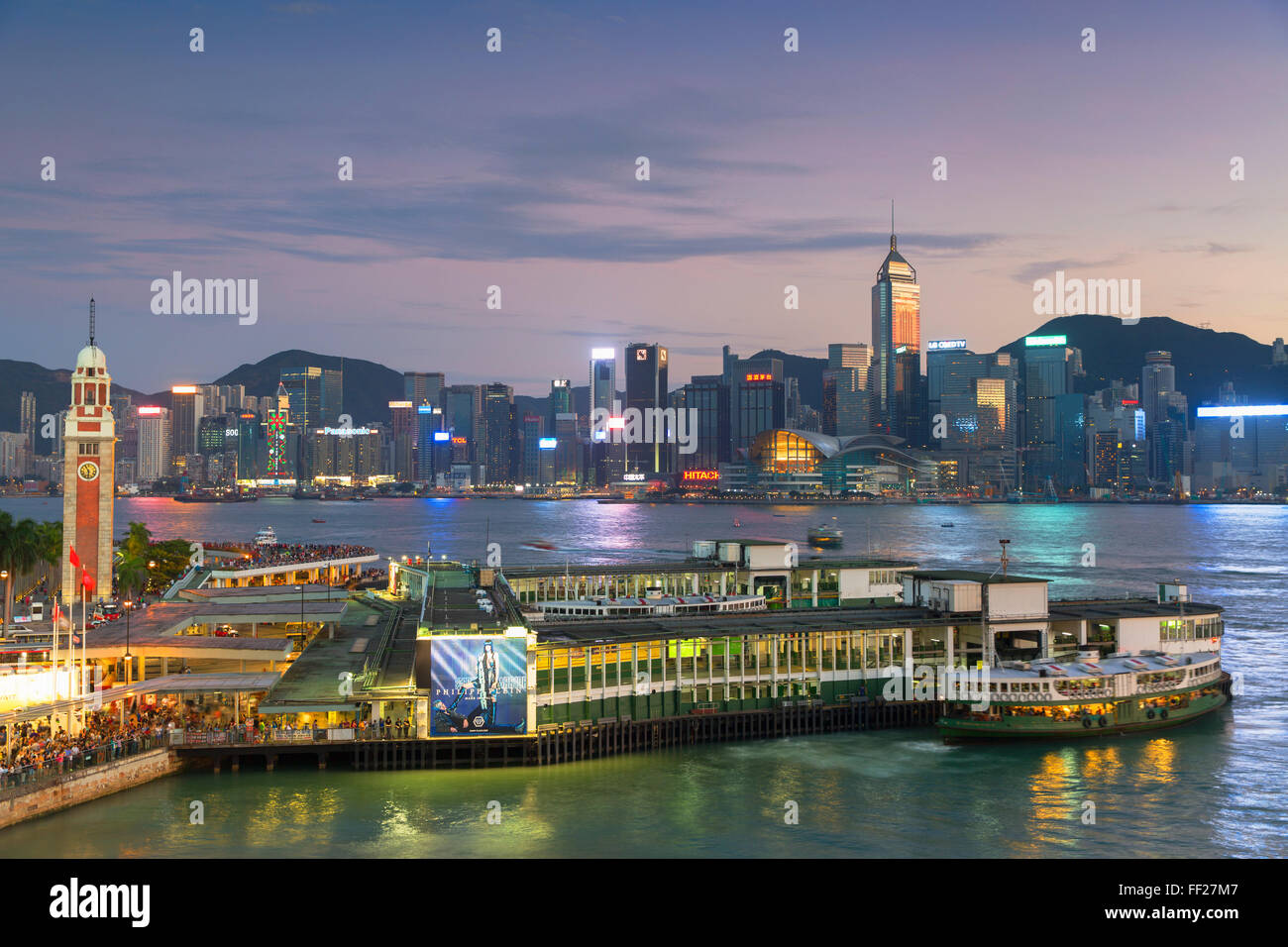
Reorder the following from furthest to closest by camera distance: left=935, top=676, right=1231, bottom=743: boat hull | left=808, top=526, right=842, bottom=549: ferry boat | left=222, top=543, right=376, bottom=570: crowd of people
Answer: left=808, top=526, right=842, bottom=549: ferry boat → left=222, top=543, right=376, bottom=570: crowd of people → left=935, top=676, right=1231, bottom=743: boat hull

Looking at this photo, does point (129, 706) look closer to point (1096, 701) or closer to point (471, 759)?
point (471, 759)

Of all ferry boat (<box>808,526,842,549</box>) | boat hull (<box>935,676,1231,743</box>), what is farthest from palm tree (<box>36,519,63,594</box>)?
ferry boat (<box>808,526,842,549</box>)

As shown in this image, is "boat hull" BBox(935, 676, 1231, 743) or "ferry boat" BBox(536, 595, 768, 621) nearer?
"boat hull" BBox(935, 676, 1231, 743)

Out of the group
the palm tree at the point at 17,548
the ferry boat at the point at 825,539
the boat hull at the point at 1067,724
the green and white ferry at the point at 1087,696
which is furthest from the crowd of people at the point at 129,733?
the ferry boat at the point at 825,539

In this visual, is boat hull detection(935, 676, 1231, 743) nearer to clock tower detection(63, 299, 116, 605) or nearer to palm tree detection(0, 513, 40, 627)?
clock tower detection(63, 299, 116, 605)

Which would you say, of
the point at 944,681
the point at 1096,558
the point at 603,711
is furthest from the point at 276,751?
the point at 1096,558
